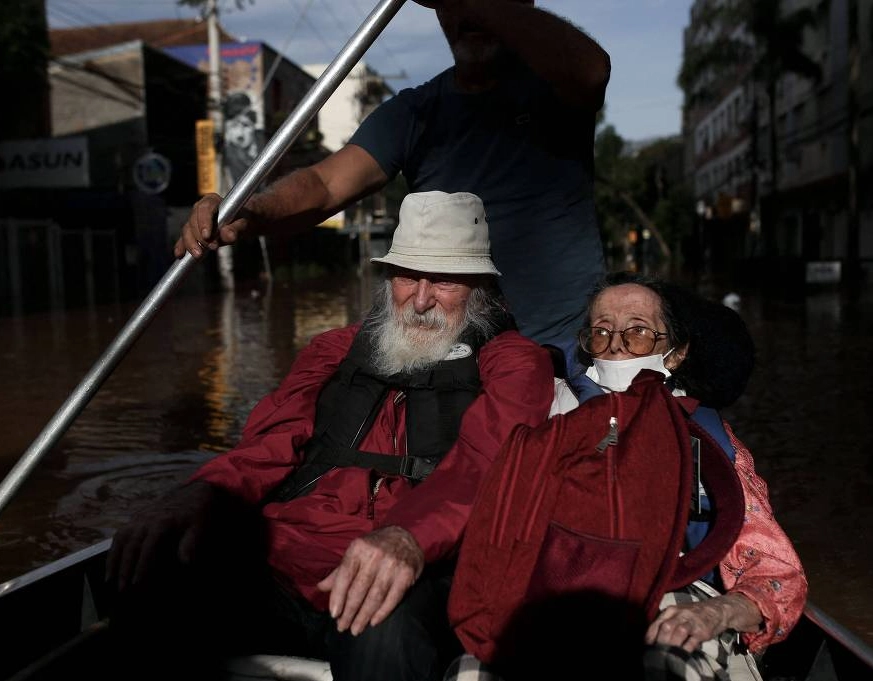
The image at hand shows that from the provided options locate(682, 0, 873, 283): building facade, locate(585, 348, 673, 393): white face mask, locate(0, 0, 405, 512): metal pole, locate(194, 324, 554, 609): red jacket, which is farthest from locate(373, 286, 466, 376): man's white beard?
locate(682, 0, 873, 283): building facade

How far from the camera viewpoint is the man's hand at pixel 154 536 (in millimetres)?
2469

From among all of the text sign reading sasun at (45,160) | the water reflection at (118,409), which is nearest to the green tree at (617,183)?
the text sign reading sasun at (45,160)

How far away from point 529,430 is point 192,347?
12076 millimetres

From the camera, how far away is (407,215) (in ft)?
9.55

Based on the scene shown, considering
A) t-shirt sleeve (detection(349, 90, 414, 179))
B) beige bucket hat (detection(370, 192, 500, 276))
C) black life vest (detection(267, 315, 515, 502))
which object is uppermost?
t-shirt sleeve (detection(349, 90, 414, 179))

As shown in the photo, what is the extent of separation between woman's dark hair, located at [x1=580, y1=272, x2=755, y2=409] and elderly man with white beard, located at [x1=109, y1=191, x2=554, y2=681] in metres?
0.38

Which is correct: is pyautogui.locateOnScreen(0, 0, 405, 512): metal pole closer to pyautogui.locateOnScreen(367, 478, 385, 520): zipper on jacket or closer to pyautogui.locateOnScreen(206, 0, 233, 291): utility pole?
pyautogui.locateOnScreen(367, 478, 385, 520): zipper on jacket

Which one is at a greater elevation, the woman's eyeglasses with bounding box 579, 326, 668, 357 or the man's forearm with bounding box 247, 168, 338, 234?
the man's forearm with bounding box 247, 168, 338, 234

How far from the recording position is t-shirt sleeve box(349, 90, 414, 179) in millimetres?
3377

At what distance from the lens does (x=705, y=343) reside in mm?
2756

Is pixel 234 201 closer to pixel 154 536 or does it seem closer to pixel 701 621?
pixel 154 536

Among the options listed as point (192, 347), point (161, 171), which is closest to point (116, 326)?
point (192, 347)

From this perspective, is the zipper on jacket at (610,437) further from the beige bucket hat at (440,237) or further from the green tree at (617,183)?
the green tree at (617,183)

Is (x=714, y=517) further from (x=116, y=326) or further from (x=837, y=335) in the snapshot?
(x=116, y=326)
